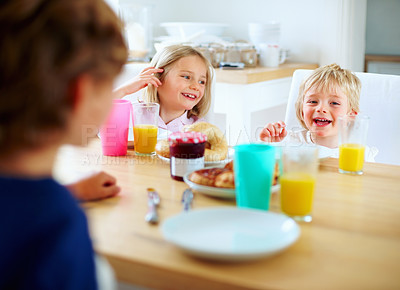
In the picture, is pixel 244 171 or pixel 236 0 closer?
pixel 244 171

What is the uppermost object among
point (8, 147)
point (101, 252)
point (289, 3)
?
point (289, 3)

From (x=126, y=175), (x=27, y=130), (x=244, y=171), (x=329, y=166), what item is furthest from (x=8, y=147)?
(x=329, y=166)

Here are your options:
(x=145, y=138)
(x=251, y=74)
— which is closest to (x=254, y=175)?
(x=145, y=138)

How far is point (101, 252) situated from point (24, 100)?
0.99ft

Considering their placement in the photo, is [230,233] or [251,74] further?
[251,74]

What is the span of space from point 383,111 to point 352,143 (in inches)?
21.2

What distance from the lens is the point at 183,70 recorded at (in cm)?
211

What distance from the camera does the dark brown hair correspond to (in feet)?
2.02

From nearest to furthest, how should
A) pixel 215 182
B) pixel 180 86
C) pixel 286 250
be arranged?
pixel 286 250 < pixel 215 182 < pixel 180 86

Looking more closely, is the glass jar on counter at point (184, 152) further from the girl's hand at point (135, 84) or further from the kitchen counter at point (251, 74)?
the kitchen counter at point (251, 74)

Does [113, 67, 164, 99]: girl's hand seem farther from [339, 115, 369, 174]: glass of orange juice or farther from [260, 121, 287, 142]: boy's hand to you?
[339, 115, 369, 174]: glass of orange juice

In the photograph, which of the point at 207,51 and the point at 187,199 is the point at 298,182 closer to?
the point at 187,199

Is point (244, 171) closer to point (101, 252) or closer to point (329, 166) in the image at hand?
point (101, 252)

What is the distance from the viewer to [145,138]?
147 cm
